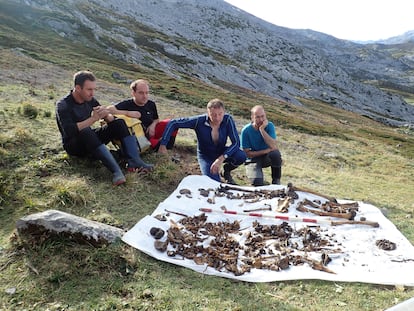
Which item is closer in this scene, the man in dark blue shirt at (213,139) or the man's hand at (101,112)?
the man's hand at (101,112)

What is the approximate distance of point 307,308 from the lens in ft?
14.9

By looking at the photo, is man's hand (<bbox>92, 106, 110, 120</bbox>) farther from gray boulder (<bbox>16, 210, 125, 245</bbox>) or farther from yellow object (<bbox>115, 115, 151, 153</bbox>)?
gray boulder (<bbox>16, 210, 125, 245</bbox>)

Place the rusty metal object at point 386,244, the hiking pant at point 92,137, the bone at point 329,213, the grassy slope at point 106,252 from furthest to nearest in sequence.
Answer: the hiking pant at point 92,137 < the bone at point 329,213 < the rusty metal object at point 386,244 < the grassy slope at point 106,252

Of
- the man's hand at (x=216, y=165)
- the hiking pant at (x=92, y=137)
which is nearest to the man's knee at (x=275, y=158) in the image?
the man's hand at (x=216, y=165)

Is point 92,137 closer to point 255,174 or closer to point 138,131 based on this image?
point 138,131

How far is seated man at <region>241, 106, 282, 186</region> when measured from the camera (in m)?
9.30

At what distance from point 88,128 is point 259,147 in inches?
173

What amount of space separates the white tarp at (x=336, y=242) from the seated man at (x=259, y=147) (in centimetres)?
165

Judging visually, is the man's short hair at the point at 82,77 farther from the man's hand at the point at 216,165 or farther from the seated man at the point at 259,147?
the seated man at the point at 259,147

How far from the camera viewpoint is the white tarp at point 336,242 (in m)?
5.17

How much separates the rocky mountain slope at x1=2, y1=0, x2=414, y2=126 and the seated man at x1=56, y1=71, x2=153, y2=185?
47189 millimetres

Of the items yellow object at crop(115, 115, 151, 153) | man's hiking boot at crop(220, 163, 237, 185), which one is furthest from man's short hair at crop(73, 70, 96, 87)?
man's hiking boot at crop(220, 163, 237, 185)

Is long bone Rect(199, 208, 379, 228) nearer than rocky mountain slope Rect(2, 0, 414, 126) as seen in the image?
Yes

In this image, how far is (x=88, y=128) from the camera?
293 inches
